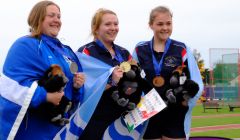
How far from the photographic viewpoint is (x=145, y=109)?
4344 millimetres

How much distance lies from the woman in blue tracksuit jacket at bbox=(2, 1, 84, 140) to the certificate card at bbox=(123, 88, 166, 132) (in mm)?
819

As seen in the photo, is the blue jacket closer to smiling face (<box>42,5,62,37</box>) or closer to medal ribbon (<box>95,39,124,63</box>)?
smiling face (<box>42,5,62,37</box>)

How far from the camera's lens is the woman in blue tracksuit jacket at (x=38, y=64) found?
3.32 meters

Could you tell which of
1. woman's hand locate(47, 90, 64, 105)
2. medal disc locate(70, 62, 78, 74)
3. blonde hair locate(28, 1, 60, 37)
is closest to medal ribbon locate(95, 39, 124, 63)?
medal disc locate(70, 62, 78, 74)

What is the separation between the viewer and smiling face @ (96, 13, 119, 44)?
14.6ft

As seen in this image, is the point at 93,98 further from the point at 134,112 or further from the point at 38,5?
the point at 38,5

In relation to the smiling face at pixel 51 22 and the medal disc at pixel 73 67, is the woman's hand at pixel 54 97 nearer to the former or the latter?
the medal disc at pixel 73 67

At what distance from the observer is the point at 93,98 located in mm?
4188

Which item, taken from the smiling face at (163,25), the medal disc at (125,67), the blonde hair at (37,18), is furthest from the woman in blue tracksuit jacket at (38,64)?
the smiling face at (163,25)

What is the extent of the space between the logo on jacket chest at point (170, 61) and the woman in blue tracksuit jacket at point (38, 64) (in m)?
1.21

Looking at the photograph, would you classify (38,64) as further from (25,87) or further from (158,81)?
(158,81)

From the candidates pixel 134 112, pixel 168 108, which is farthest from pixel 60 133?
pixel 168 108

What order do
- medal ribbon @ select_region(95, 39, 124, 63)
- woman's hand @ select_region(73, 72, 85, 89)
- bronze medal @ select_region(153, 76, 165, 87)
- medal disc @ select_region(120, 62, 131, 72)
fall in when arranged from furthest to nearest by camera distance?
bronze medal @ select_region(153, 76, 165, 87), medal ribbon @ select_region(95, 39, 124, 63), medal disc @ select_region(120, 62, 131, 72), woman's hand @ select_region(73, 72, 85, 89)

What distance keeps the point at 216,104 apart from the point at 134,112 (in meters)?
22.3
